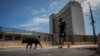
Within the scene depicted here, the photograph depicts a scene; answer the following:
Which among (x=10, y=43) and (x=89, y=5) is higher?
(x=89, y=5)

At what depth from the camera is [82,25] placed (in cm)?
7588

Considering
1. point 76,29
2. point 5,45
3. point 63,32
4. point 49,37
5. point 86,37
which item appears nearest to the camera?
point 63,32

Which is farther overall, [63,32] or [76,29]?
[76,29]

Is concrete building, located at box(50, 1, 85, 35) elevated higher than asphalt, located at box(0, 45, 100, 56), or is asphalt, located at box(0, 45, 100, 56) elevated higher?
concrete building, located at box(50, 1, 85, 35)

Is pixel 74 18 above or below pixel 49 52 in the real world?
above

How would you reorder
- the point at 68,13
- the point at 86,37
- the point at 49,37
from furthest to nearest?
the point at 68,13 < the point at 86,37 < the point at 49,37

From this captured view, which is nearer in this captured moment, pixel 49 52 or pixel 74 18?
pixel 49 52

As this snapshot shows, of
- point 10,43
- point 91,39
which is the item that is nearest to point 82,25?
point 91,39

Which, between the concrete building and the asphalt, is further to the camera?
the concrete building

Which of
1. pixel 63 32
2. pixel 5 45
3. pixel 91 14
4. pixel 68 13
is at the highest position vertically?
pixel 68 13

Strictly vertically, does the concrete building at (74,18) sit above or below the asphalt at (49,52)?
above

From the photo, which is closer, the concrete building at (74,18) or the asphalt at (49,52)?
the asphalt at (49,52)

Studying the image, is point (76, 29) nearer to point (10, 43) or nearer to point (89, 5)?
point (89, 5)

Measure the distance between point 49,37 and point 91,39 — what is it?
8.69 meters
